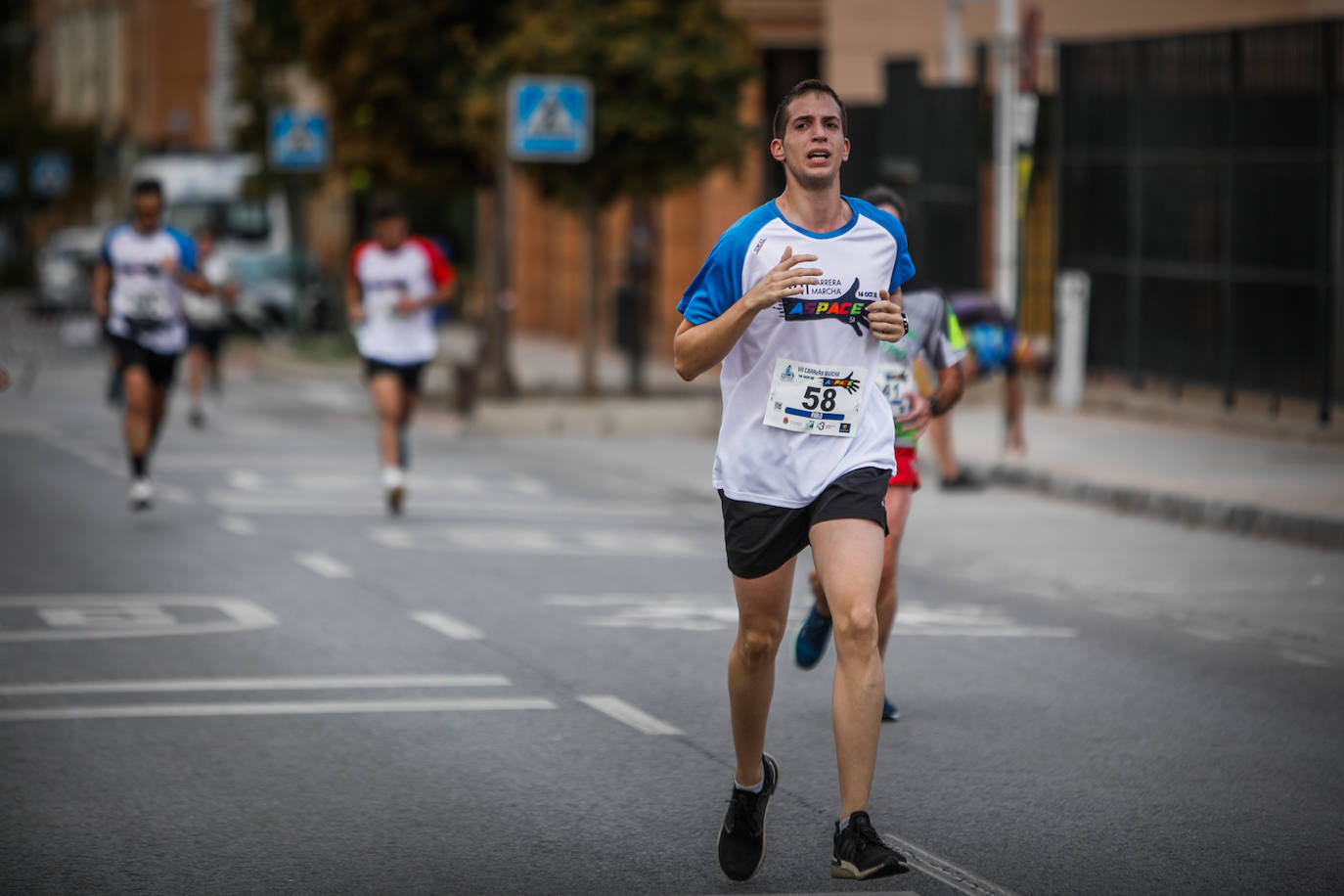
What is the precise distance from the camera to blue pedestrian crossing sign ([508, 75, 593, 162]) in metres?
20.1

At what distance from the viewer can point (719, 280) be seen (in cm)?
580

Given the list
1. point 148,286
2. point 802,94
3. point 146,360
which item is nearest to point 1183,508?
point 146,360

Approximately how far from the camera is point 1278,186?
17.8 metres

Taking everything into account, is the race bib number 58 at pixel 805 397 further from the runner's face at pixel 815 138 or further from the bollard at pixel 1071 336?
the bollard at pixel 1071 336

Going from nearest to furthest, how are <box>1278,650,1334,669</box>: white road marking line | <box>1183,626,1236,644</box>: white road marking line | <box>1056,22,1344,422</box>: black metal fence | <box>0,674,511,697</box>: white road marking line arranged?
<box>0,674,511,697</box>: white road marking line < <box>1278,650,1334,669</box>: white road marking line < <box>1183,626,1236,644</box>: white road marking line < <box>1056,22,1344,422</box>: black metal fence

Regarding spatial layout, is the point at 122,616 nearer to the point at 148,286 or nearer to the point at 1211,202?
the point at 148,286

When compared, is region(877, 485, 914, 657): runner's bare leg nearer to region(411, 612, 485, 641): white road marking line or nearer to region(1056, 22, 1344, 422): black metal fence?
region(411, 612, 485, 641): white road marking line

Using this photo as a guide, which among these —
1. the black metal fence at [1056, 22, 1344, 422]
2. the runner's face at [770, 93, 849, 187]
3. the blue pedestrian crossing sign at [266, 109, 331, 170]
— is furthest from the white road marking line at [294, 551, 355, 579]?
the blue pedestrian crossing sign at [266, 109, 331, 170]

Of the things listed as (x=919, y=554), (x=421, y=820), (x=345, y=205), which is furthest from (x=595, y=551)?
(x=345, y=205)

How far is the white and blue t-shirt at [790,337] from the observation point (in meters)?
5.80

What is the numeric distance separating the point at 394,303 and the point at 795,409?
28.7 feet

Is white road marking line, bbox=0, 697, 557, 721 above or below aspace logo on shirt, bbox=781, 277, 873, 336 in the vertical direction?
below

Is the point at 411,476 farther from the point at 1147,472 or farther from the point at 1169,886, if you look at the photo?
the point at 1169,886

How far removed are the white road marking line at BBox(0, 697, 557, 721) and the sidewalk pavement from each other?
20.8 feet
